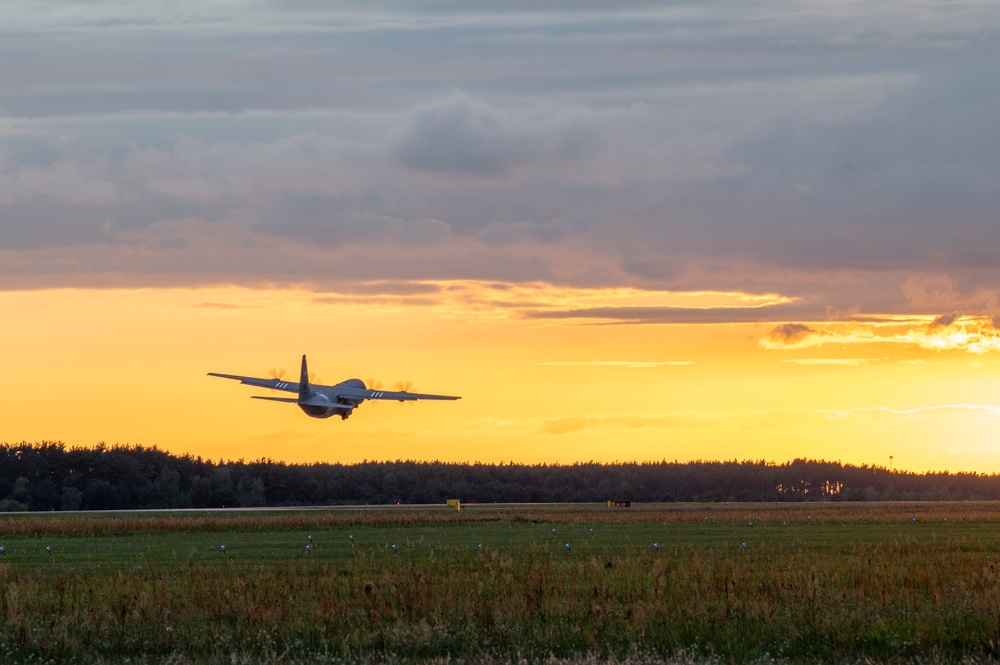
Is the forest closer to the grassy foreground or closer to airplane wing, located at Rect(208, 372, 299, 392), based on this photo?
airplane wing, located at Rect(208, 372, 299, 392)

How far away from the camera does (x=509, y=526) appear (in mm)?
69000

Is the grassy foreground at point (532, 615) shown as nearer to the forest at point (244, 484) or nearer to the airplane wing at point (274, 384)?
the airplane wing at point (274, 384)

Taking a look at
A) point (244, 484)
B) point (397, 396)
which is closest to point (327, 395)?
point (397, 396)

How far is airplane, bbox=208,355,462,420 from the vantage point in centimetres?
9206

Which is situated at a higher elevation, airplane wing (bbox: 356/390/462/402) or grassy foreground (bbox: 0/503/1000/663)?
airplane wing (bbox: 356/390/462/402)

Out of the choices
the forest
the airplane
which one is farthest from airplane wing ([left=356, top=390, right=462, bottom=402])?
the forest

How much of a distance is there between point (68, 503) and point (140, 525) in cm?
6973

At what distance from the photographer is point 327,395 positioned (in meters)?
95.0

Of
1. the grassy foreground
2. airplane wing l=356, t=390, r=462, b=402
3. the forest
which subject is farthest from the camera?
the forest

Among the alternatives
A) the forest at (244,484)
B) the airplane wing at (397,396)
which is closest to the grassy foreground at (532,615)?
the airplane wing at (397,396)

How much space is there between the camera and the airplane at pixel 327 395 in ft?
302

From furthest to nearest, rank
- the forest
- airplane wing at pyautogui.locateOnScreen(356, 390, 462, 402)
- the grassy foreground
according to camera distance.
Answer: the forest < airplane wing at pyautogui.locateOnScreen(356, 390, 462, 402) < the grassy foreground

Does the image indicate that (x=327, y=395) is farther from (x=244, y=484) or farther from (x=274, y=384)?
(x=244, y=484)

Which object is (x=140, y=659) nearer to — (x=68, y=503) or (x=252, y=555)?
(x=252, y=555)
